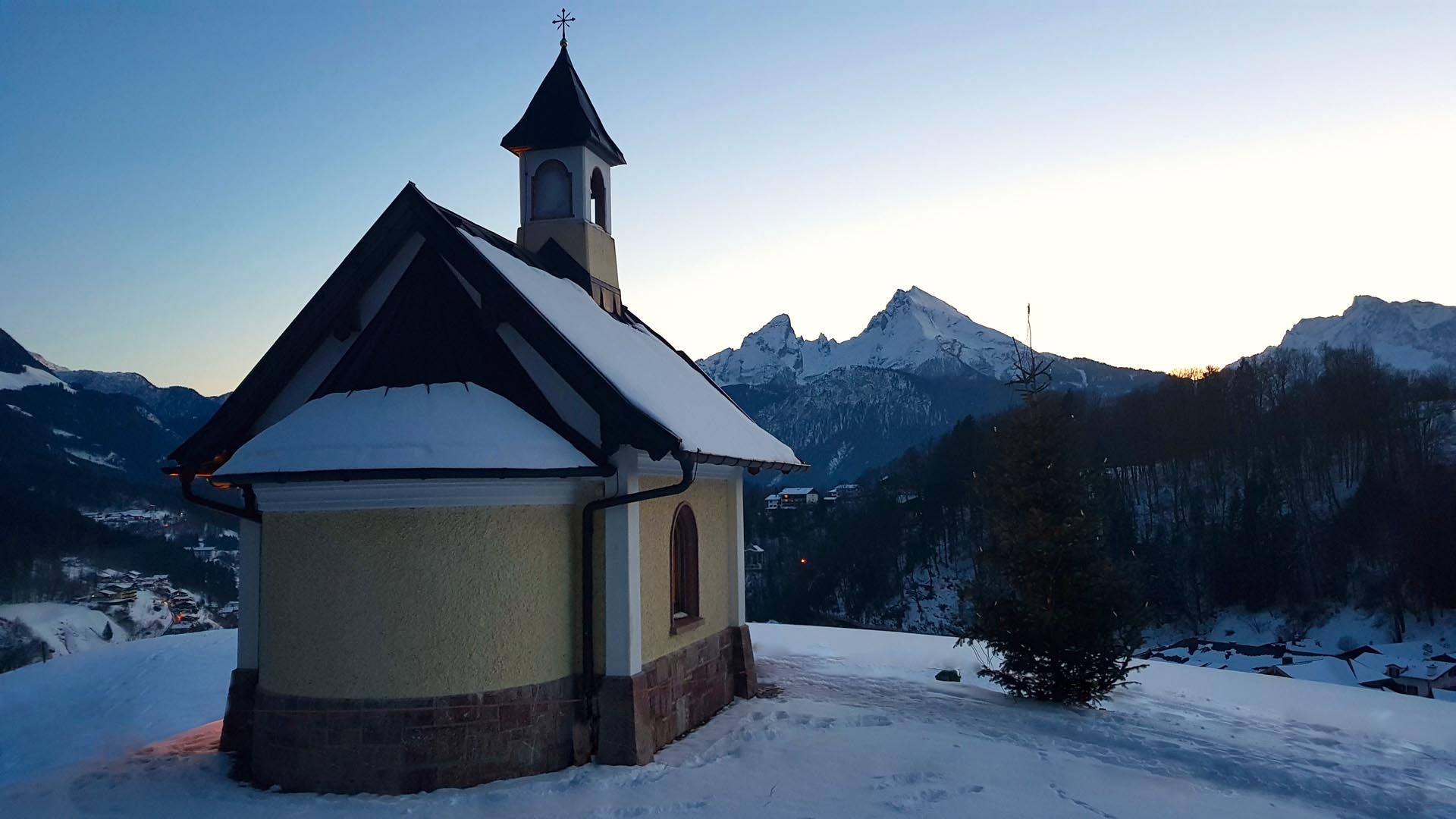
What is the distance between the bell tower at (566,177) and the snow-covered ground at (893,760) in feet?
22.1

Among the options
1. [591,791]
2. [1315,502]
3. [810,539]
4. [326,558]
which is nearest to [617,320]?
[326,558]

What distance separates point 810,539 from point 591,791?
71500 mm

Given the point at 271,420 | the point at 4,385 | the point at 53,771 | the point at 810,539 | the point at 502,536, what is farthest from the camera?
the point at 4,385

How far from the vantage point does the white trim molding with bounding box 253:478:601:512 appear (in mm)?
7785

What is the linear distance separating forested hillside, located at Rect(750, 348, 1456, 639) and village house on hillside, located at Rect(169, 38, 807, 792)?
37.8 metres

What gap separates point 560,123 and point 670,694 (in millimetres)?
8250

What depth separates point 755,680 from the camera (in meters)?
12.0

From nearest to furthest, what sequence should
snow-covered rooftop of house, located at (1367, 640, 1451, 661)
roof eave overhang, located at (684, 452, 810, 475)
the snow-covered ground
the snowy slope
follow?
the snow-covered ground, roof eave overhang, located at (684, 452, 810, 475), snow-covered rooftop of house, located at (1367, 640, 1451, 661), the snowy slope

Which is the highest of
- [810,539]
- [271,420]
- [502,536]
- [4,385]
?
[4,385]

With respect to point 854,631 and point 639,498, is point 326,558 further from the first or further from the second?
point 854,631

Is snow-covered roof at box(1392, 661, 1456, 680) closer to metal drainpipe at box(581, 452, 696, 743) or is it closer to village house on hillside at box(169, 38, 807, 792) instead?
A: village house on hillside at box(169, 38, 807, 792)

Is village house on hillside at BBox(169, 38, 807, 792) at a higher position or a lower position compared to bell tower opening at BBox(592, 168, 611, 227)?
lower

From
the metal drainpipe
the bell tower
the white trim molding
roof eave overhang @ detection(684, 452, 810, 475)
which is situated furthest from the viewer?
the bell tower

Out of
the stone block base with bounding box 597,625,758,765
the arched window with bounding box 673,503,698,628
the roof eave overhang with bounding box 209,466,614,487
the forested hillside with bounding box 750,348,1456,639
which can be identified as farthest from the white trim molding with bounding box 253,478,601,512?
the forested hillside with bounding box 750,348,1456,639
